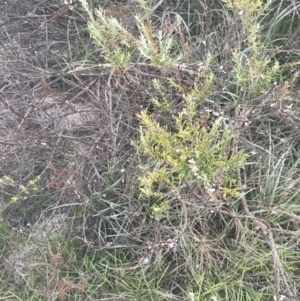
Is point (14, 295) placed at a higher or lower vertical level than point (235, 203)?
lower

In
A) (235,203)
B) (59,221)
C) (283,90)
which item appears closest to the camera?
(283,90)

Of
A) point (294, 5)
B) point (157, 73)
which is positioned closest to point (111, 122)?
point (157, 73)

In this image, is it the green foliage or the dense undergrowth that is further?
the green foliage

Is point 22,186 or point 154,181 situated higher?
point 154,181

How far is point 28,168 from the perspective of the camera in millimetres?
2094

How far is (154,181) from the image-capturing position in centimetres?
172

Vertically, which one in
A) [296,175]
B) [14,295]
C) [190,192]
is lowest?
[14,295]

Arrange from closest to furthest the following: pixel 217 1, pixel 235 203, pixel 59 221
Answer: pixel 235 203 < pixel 59 221 < pixel 217 1

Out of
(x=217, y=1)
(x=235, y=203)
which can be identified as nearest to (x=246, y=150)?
(x=235, y=203)

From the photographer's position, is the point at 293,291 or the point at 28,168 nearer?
the point at 293,291

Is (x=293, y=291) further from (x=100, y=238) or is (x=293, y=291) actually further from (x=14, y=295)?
(x=14, y=295)

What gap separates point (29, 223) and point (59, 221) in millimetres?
114

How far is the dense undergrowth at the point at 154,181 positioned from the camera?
1795 millimetres

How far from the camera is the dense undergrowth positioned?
179 centimetres
